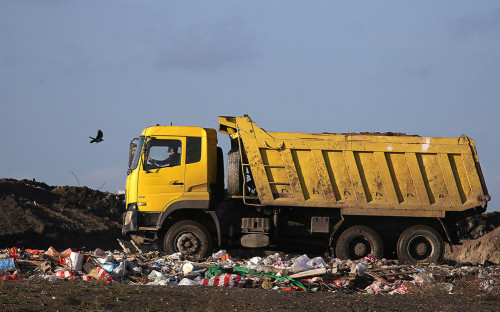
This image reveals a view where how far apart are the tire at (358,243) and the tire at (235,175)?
2.29 m

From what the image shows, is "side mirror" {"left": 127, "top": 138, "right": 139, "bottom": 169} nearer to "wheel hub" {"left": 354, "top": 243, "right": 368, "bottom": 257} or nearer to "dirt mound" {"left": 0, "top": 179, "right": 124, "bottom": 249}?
"wheel hub" {"left": 354, "top": 243, "right": 368, "bottom": 257}

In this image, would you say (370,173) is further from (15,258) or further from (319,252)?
(15,258)

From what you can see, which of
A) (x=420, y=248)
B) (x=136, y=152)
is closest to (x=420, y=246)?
(x=420, y=248)

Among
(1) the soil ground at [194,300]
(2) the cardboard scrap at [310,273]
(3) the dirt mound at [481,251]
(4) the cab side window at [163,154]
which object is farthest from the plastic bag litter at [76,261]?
(3) the dirt mound at [481,251]

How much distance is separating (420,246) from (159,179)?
5453 mm

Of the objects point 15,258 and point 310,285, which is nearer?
point 310,285

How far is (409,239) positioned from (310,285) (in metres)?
3.64

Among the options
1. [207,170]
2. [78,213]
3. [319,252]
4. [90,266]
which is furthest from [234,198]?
[78,213]

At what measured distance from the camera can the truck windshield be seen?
14.6 metres

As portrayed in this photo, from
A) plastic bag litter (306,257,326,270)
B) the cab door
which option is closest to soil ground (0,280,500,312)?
plastic bag litter (306,257,326,270)

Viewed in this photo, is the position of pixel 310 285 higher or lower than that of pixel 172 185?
lower

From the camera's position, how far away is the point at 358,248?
14625 mm

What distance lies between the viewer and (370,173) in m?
14.3

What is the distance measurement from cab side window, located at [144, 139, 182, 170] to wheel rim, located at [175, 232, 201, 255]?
1443 millimetres
